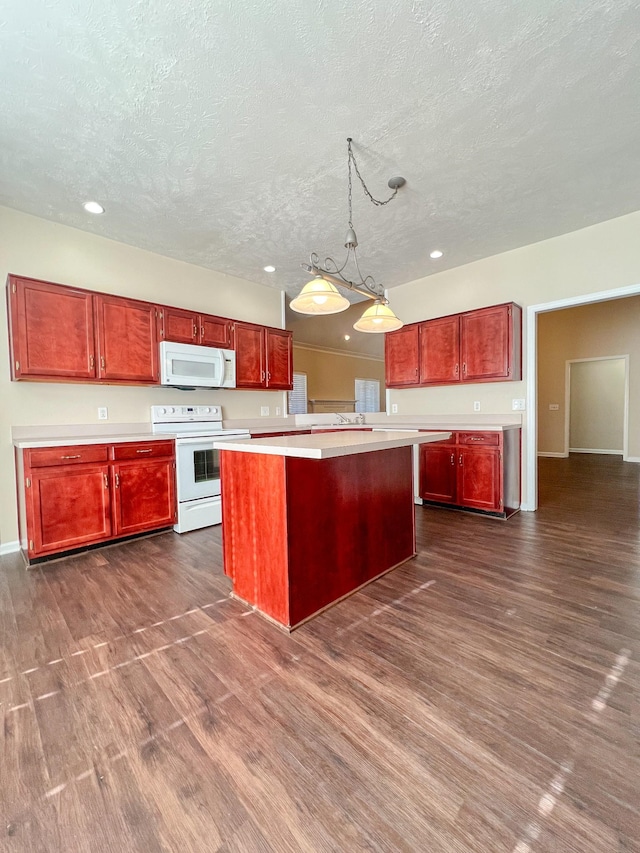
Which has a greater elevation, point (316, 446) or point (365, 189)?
point (365, 189)

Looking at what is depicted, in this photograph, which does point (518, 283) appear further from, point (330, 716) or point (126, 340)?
point (330, 716)

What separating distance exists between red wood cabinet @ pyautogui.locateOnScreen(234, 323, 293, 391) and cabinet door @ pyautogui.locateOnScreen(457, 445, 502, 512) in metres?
2.39

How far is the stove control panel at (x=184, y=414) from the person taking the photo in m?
3.82

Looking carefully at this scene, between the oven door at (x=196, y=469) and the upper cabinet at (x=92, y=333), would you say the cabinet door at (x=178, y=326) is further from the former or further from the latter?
the oven door at (x=196, y=469)

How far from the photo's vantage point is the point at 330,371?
932 cm

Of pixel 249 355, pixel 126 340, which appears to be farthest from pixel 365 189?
pixel 126 340

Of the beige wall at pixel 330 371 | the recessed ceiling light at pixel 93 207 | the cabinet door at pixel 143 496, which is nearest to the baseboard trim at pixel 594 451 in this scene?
the beige wall at pixel 330 371

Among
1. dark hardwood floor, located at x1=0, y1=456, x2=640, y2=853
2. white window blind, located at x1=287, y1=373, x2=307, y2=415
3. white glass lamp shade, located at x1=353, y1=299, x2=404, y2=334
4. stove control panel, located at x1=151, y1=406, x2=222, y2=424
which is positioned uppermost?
white glass lamp shade, located at x1=353, y1=299, x2=404, y2=334

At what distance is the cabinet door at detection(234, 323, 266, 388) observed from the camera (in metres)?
4.35

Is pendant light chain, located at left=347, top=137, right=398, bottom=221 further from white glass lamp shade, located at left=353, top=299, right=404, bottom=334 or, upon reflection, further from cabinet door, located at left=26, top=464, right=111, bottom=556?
cabinet door, located at left=26, top=464, right=111, bottom=556

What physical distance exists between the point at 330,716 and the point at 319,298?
2.24 meters

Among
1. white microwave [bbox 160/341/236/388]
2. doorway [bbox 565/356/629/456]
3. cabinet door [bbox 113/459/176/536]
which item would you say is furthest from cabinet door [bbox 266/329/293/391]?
doorway [bbox 565/356/629/456]

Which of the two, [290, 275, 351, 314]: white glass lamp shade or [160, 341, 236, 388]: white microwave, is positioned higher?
[290, 275, 351, 314]: white glass lamp shade

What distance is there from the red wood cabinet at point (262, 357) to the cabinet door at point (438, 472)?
2.03 metres
